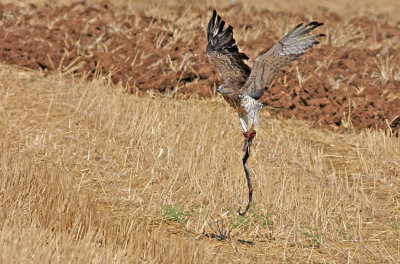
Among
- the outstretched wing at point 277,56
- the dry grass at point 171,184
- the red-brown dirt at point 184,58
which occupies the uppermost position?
the outstretched wing at point 277,56

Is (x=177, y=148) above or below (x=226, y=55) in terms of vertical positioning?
below

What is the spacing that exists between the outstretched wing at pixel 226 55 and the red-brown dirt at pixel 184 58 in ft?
10.9

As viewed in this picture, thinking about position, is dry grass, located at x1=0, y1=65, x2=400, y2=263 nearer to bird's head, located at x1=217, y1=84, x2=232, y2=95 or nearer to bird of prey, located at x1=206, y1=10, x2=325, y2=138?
bird of prey, located at x1=206, y1=10, x2=325, y2=138

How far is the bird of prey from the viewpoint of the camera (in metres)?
6.10

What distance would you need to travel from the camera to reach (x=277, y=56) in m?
6.18

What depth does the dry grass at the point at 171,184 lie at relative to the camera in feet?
20.0

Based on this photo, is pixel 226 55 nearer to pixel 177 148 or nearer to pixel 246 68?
pixel 246 68

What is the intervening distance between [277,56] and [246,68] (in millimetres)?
772

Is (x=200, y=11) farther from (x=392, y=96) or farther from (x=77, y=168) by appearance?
(x=77, y=168)

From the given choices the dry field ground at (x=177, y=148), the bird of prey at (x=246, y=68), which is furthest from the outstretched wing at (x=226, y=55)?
the dry field ground at (x=177, y=148)

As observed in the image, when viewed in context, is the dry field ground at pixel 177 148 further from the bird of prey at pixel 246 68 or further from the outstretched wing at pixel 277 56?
the outstretched wing at pixel 277 56

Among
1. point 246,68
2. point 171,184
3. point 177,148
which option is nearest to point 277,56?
point 246,68

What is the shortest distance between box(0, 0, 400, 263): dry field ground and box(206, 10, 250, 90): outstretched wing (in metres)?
1.20


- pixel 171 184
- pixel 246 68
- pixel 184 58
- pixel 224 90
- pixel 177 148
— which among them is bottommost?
pixel 171 184
